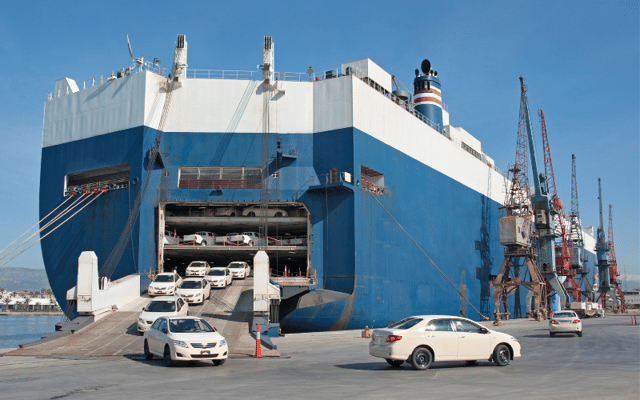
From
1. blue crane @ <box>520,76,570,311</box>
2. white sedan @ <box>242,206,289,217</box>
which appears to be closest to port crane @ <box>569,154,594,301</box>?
blue crane @ <box>520,76,570,311</box>

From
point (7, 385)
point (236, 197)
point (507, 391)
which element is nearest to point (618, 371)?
point (507, 391)

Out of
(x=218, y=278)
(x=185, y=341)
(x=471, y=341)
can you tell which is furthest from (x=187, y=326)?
(x=218, y=278)

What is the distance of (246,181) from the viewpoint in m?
37.0

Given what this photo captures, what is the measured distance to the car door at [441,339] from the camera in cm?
1473

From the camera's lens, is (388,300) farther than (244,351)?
Yes

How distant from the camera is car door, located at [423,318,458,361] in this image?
48.3 ft

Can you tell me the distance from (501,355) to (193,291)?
54.9ft

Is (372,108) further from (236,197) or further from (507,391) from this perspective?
(507,391)

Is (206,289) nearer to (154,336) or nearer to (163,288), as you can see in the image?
(163,288)

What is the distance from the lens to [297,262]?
46.2m

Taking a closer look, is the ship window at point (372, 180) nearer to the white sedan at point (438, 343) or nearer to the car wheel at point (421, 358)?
the white sedan at point (438, 343)

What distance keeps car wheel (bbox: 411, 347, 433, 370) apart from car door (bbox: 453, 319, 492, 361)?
0.97 metres

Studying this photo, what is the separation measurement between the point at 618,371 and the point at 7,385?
570 inches

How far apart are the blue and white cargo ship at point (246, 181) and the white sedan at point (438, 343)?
18.9 meters
